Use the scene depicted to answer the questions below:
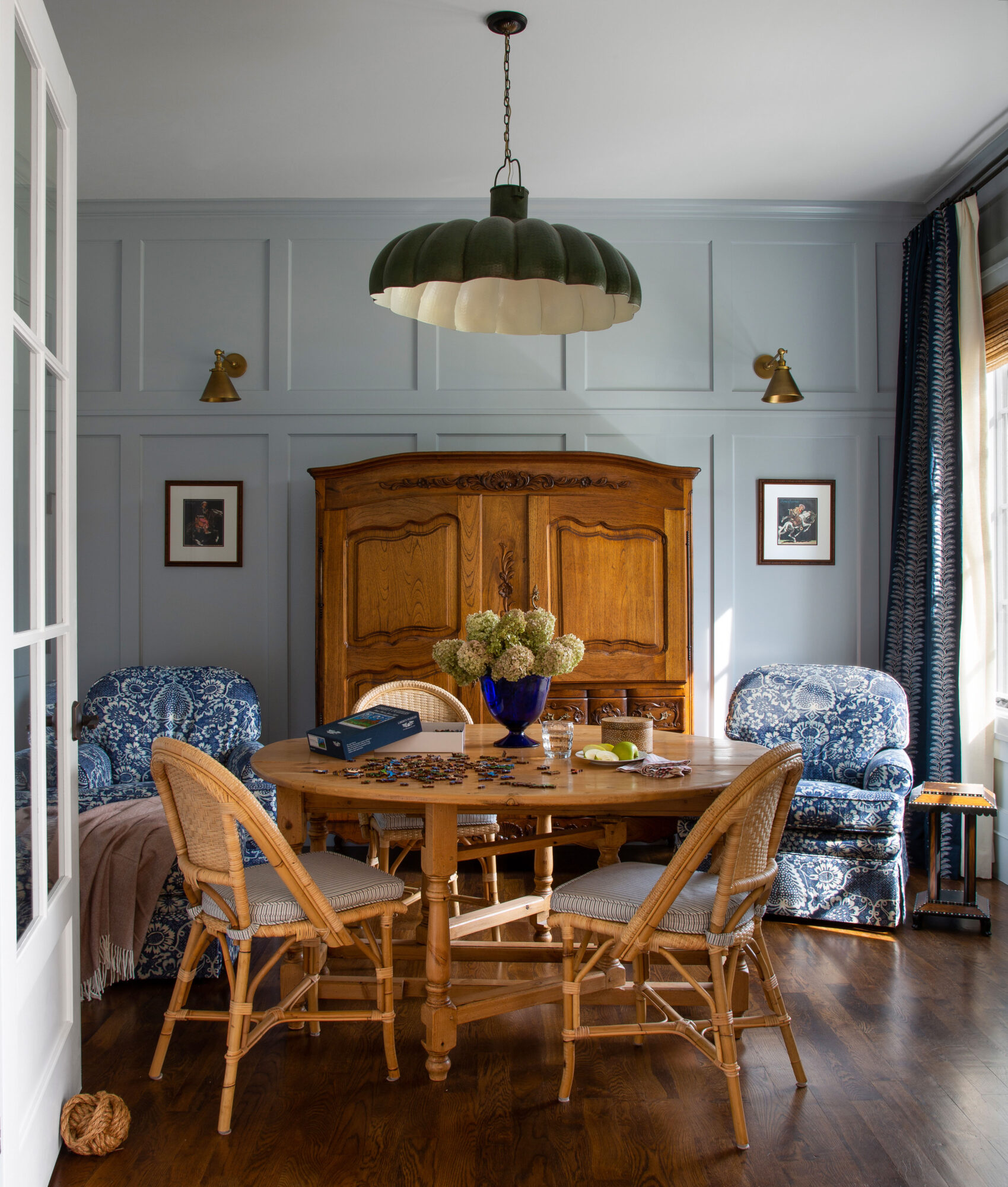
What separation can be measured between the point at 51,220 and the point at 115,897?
78.2 inches

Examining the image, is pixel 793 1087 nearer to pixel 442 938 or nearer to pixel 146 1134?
pixel 442 938

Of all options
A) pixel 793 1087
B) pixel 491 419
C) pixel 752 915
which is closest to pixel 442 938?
pixel 752 915

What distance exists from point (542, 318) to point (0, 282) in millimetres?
1552

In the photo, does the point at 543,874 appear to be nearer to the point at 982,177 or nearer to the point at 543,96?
the point at 543,96

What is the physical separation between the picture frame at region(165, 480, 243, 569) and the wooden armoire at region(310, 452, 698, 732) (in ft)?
2.42

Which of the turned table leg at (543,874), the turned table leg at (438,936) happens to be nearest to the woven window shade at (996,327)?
the turned table leg at (543,874)

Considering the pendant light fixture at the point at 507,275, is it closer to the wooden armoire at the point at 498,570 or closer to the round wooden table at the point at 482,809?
the round wooden table at the point at 482,809

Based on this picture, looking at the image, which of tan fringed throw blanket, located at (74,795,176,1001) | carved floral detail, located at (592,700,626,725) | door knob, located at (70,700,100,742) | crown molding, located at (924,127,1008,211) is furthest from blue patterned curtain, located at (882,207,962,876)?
door knob, located at (70,700,100,742)

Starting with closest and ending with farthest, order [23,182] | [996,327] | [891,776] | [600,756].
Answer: [23,182], [600,756], [891,776], [996,327]

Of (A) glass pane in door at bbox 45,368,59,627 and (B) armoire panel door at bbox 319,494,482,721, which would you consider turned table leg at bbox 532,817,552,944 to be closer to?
(B) armoire panel door at bbox 319,494,482,721

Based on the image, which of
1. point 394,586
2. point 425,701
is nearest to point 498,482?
point 394,586

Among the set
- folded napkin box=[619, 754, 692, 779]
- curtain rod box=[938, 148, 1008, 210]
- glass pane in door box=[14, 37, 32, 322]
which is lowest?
folded napkin box=[619, 754, 692, 779]

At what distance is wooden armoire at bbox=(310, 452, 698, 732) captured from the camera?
4.12 metres

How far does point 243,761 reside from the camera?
3723 millimetres
